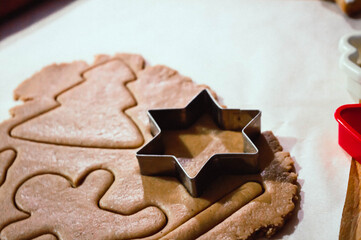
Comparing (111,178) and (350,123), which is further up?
(111,178)

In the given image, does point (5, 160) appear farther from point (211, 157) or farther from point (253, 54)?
point (253, 54)

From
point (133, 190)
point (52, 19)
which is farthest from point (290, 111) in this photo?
point (52, 19)

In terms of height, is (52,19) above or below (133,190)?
above

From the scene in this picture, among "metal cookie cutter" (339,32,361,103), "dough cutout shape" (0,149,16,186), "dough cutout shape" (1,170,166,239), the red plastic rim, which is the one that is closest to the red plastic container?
the red plastic rim

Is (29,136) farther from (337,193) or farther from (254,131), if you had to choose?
(337,193)

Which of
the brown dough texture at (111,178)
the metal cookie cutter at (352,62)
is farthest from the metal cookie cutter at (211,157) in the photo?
the metal cookie cutter at (352,62)

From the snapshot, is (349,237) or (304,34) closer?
(349,237)

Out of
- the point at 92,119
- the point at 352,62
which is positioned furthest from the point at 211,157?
the point at 352,62
